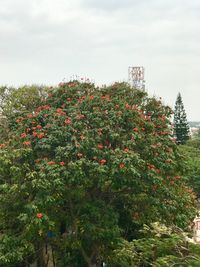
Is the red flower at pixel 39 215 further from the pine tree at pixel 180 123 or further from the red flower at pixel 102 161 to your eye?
the pine tree at pixel 180 123

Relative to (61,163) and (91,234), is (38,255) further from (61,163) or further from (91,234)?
(61,163)

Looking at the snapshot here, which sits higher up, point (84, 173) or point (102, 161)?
point (102, 161)

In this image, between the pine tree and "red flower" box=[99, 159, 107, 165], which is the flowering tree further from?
the pine tree

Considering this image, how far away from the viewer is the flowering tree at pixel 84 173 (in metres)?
10.4

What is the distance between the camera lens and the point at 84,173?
10406mm

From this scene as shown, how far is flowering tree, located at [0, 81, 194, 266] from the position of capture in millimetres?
10398

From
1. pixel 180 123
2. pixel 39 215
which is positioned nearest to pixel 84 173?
pixel 39 215

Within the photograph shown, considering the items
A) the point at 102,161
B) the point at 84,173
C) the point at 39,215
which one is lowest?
the point at 39,215

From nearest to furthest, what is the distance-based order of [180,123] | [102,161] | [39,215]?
[39,215] < [102,161] < [180,123]

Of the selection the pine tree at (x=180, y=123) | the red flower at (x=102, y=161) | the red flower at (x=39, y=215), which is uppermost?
the pine tree at (x=180, y=123)

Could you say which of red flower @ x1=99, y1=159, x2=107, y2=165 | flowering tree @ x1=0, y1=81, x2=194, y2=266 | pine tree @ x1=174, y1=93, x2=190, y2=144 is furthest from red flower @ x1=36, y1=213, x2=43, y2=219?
pine tree @ x1=174, y1=93, x2=190, y2=144

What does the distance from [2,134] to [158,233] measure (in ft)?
27.0

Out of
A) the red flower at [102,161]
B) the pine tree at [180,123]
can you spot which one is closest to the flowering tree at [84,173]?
the red flower at [102,161]

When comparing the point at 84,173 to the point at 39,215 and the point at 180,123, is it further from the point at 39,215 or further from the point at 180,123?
the point at 180,123
